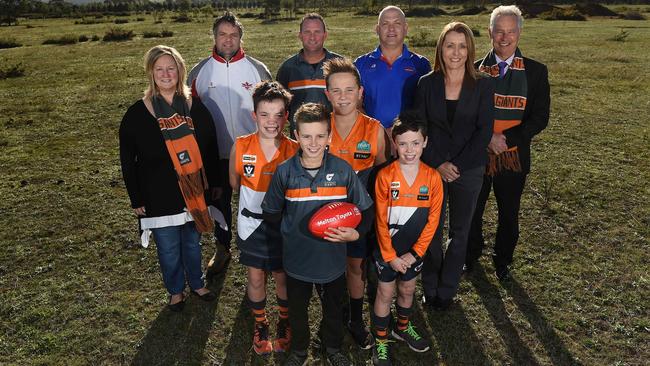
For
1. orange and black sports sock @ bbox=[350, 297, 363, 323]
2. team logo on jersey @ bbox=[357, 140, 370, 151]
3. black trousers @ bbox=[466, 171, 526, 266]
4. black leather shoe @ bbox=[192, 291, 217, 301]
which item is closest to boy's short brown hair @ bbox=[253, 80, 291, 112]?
team logo on jersey @ bbox=[357, 140, 370, 151]

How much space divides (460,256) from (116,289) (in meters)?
3.92

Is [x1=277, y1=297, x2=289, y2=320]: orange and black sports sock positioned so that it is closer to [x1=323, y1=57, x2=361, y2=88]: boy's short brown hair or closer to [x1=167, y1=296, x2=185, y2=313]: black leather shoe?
[x1=167, y1=296, x2=185, y2=313]: black leather shoe

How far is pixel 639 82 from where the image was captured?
14812 mm

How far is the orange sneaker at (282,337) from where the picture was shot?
4039 mm

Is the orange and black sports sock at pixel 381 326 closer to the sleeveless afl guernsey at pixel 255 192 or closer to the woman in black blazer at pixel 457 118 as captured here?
the woman in black blazer at pixel 457 118

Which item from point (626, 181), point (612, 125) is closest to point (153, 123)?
point (626, 181)

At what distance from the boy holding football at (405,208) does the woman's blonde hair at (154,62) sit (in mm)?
2095

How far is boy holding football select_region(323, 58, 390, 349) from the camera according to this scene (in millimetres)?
3641

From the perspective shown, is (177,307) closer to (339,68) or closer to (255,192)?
(255,192)

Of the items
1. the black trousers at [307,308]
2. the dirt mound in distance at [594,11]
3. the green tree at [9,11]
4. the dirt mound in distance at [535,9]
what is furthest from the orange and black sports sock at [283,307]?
the green tree at [9,11]

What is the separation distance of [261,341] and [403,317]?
53.2 inches

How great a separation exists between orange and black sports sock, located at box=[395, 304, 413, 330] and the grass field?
0.26 metres

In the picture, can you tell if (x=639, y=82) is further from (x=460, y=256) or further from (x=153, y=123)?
(x=153, y=123)

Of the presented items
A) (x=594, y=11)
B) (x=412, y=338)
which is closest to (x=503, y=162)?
(x=412, y=338)
